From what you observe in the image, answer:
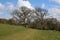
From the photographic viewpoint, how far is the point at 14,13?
7119 centimetres

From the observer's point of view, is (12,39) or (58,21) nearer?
(12,39)

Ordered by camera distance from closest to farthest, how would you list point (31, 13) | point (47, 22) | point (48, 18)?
point (47, 22) → point (48, 18) → point (31, 13)

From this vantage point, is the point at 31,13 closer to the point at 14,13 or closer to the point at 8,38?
the point at 14,13

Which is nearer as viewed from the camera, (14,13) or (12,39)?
(12,39)

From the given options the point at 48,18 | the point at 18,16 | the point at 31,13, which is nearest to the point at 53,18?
the point at 48,18

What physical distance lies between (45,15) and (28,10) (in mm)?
7705

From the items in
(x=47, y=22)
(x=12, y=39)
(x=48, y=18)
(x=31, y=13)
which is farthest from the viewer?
(x=31, y=13)

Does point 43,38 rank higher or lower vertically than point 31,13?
lower

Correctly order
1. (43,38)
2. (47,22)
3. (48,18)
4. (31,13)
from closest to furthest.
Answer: (43,38) < (47,22) < (48,18) < (31,13)

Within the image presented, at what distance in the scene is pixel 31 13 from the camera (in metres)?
72.2

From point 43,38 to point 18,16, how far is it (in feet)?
151

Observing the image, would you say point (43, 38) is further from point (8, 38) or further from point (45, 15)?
point (45, 15)

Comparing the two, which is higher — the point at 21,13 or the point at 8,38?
the point at 21,13

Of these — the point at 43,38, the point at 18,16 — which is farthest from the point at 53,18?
the point at 43,38
